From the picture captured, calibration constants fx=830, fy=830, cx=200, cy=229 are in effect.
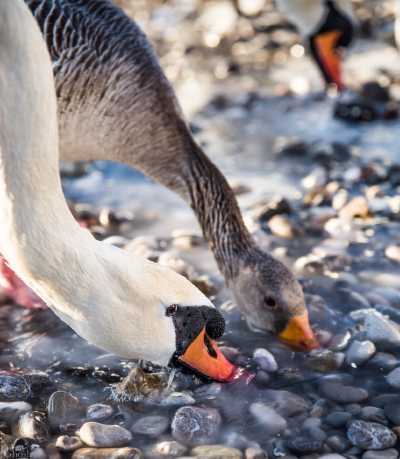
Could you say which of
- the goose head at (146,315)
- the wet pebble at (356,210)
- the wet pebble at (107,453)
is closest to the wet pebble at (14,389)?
the wet pebble at (107,453)

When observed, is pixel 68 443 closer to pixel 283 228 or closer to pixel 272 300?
pixel 272 300

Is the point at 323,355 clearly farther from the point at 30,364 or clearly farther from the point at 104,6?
the point at 104,6

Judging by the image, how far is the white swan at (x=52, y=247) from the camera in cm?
294

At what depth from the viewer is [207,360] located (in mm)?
3730

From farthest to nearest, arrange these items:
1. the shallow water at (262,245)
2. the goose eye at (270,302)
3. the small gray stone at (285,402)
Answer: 1. the goose eye at (270,302)
2. the shallow water at (262,245)
3. the small gray stone at (285,402)

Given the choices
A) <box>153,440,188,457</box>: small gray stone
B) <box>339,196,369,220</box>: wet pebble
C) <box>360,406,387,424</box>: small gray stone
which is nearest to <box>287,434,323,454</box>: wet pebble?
<box>360,406,387,424</box>: small gray stone

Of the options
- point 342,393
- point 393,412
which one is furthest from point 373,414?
point 342,393

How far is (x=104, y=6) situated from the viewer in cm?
529

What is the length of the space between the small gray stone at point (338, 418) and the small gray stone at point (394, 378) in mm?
345

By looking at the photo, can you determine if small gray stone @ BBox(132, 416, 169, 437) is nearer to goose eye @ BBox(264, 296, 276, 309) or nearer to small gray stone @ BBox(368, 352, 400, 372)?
goose eye @ BBox(264, 296, 276, 309)

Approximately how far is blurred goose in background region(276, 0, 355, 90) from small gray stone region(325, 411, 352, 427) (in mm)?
4875

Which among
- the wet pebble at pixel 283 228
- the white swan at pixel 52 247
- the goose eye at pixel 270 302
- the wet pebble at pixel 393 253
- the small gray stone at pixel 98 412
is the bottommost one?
the small gray stone at pixel 98 412

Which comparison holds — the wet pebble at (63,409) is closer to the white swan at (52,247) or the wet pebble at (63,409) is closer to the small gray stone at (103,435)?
the small gray stone at (103,435)

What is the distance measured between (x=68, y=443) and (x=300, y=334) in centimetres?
136
